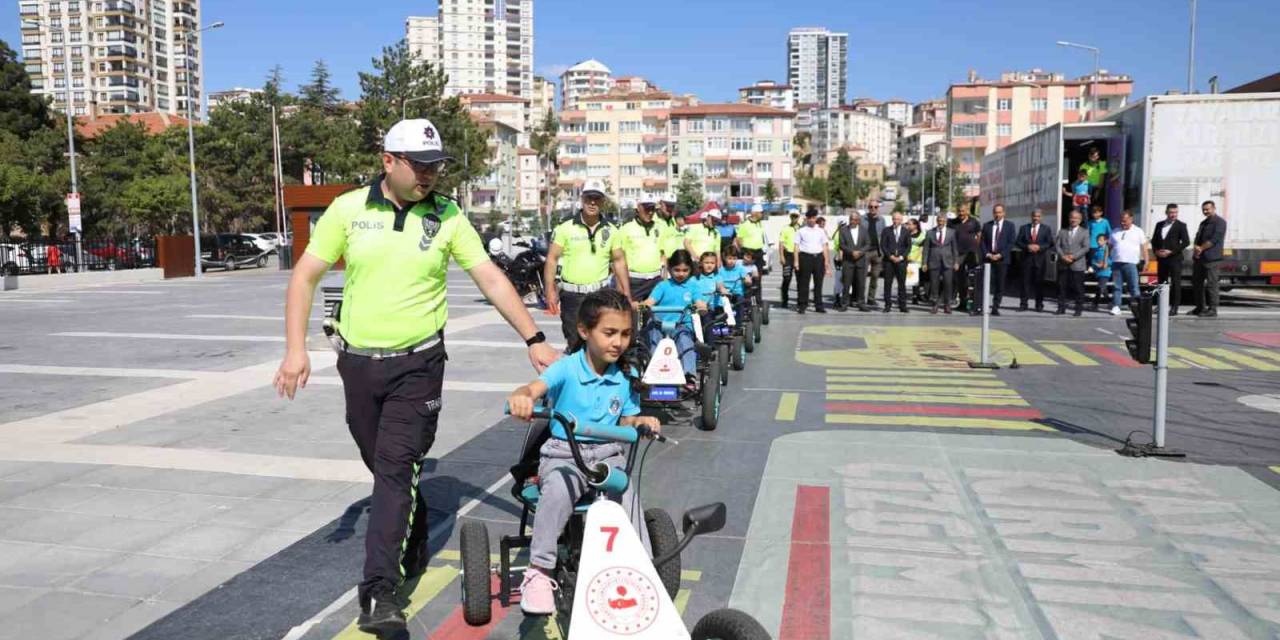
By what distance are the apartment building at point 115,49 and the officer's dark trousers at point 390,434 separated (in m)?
140

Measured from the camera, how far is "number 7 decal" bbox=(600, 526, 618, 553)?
10.3 ft

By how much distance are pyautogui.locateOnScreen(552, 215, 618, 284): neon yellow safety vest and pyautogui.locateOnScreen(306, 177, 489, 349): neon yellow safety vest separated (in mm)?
3849

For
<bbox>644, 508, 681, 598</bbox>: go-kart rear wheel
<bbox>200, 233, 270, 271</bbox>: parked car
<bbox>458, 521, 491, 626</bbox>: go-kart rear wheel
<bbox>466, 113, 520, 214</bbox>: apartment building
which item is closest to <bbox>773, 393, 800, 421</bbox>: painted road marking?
<bbox>644, 508, 681, 598</bbox>: go-kart rear wheel

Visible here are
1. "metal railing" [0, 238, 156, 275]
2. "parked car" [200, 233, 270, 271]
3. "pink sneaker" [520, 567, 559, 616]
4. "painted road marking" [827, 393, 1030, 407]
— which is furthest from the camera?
"parked car" [200, 233, 270, 271]

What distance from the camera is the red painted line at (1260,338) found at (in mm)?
12969

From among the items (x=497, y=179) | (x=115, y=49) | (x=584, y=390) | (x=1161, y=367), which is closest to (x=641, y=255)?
(x=1161, y=367)

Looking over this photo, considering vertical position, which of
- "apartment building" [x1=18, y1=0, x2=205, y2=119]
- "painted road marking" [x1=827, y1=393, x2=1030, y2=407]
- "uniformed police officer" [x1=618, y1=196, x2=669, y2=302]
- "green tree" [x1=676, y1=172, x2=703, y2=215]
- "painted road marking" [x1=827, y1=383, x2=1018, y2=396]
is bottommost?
"painted road marking" [x1=827, y1=393, x2=1030, y2=407]

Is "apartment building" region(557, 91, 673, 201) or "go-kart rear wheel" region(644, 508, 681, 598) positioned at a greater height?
"apartment building" region(557, 91, 673, 201)

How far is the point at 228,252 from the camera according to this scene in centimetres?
3803

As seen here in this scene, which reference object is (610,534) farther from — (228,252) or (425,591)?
(228,252)

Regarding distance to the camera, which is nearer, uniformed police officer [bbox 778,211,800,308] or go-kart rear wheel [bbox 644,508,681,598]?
go-kart rear wheel [bbox 644,508,681,598]

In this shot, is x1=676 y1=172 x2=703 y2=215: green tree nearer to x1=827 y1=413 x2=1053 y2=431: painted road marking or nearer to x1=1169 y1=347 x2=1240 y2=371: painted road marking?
x1=1169 y1=347 x2=1240 y2=371: painted road marking

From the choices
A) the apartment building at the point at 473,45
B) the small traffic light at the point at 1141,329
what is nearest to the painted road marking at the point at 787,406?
the small traffic light at the point at 1141,329

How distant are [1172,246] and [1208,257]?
0.59 metres
